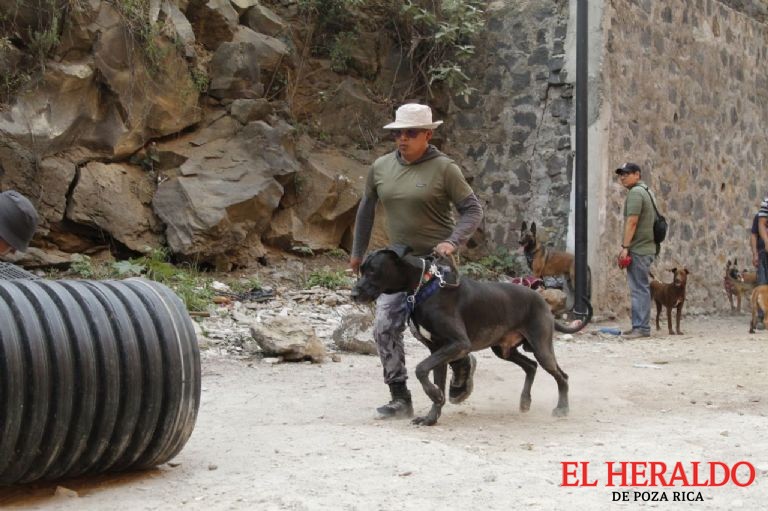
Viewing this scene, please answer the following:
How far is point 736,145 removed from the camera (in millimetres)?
16109

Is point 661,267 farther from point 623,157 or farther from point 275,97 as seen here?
point 275,97

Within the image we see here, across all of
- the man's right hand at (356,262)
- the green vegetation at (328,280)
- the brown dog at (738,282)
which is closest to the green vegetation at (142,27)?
the green vegetation at (328,280)

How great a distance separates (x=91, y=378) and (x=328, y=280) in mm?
7973

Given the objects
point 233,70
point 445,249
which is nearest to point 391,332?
point 445,249

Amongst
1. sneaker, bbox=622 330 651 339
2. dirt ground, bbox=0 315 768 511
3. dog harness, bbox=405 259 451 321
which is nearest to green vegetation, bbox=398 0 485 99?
sneaker, bbox=622 330 651 339

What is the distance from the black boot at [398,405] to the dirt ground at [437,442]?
5.8 inches

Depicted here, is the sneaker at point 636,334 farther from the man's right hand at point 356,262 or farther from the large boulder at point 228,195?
the man's right hand at point 356,262

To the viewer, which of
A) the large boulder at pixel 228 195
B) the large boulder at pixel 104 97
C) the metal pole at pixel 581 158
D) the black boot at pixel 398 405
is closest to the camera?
the black boot at pixel 398 405

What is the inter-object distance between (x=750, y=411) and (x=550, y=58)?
8082mm

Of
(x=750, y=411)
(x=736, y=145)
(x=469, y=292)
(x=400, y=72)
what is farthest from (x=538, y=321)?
(x=736, y=145)

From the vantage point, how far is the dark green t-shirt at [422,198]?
6.25m

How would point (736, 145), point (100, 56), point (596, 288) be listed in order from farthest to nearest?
point (736, 145)
point (596, 288)
point (100, 56)

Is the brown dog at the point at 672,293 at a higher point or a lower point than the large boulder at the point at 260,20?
lower

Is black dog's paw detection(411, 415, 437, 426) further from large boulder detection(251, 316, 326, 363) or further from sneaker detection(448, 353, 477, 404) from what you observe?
large boulder detection(251, 316, 326, 363)
